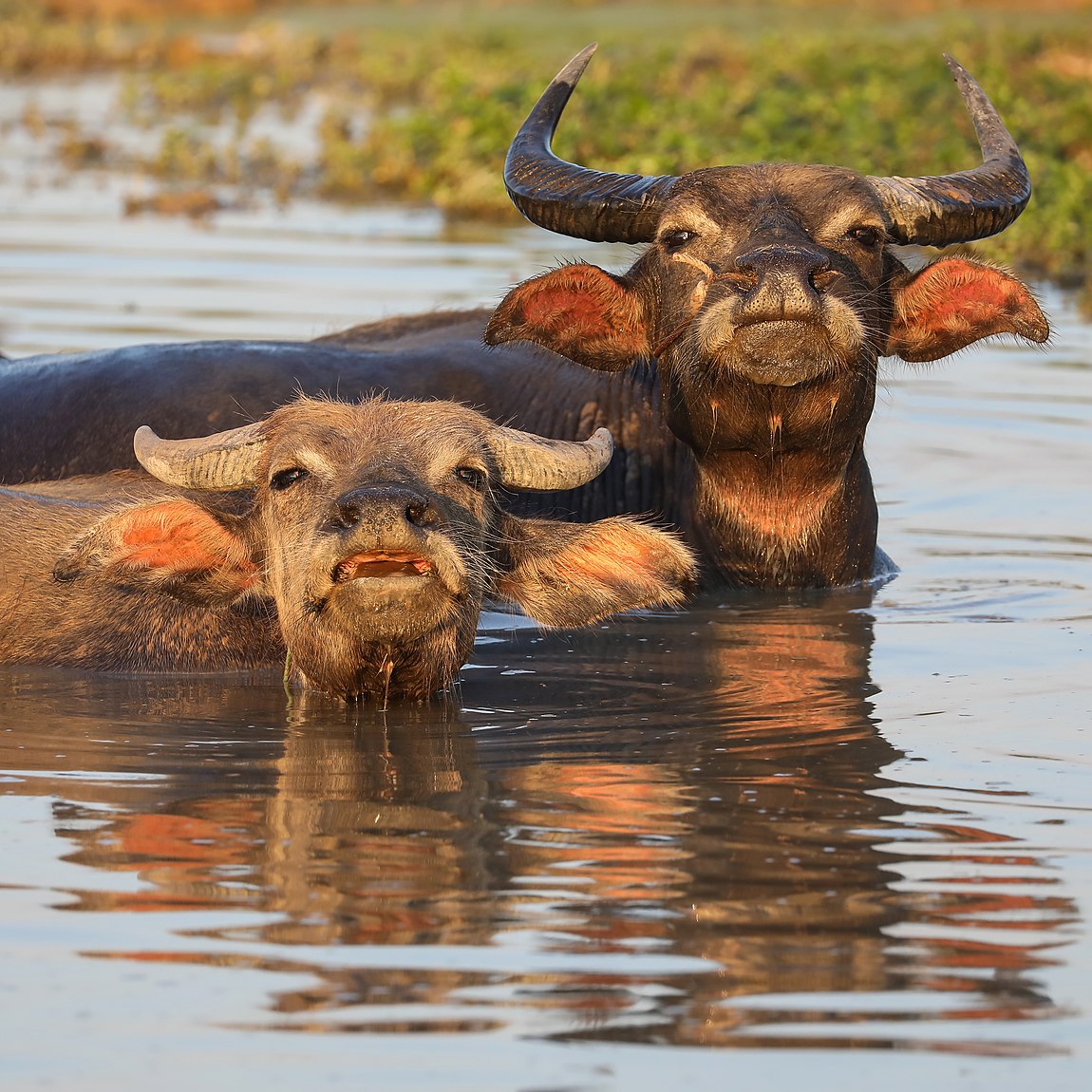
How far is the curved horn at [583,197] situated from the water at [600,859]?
4.40ft

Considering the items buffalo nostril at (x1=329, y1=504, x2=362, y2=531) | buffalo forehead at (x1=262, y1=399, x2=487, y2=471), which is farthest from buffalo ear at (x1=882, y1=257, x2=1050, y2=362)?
buffalo nostril at (x1=329, y1=504, x2=362, y2=531)

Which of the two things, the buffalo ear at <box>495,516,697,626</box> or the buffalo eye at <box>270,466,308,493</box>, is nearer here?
the buffalo eye at <box>270,466,308,493</box>

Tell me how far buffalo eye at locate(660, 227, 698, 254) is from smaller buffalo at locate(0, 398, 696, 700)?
1180 mm

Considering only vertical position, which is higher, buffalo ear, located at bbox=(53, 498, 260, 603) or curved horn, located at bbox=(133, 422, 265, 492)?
curved horn, located at bbox=(133, 422, 265, 492)

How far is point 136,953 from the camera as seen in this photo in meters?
4.20

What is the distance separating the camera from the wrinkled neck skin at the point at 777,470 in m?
7.34

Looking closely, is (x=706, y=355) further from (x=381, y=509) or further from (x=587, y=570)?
(x=381, y=509)

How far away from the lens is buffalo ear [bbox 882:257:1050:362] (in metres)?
7.56

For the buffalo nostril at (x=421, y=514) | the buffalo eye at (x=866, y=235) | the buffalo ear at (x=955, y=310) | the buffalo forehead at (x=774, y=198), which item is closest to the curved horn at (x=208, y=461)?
the buffalo nostril at (x=421, y=514)

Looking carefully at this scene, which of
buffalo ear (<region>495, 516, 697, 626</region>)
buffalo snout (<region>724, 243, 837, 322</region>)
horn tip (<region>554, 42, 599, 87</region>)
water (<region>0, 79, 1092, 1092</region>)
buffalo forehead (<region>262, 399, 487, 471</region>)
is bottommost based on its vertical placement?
water (<region>0, 79, 1092, 1092</region>)

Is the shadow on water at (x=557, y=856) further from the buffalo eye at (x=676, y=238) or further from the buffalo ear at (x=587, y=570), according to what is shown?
the buffalo eye at (x=676, y=238)

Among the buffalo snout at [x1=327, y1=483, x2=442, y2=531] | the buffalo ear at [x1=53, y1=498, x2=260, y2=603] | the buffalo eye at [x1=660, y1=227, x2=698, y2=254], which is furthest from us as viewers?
the buffalo eye at [x1=660, y1=227, x2=698, y2=254]

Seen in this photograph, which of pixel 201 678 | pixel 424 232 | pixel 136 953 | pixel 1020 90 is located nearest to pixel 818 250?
pixel 201 678

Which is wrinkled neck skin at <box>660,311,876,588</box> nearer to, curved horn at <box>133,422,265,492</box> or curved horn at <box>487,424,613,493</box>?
curved horn at <box>487,424,613,493</box>
